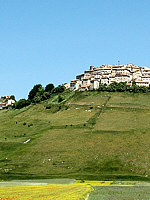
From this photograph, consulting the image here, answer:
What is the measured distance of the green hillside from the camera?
78938 mm

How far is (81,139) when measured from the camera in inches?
4154

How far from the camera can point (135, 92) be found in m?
166

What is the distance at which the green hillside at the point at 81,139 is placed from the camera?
78.9 meters

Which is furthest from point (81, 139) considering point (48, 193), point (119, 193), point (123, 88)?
point (123, 88)

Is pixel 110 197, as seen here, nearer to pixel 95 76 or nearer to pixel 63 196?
pixel 63 196

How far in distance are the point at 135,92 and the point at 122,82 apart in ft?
57.9

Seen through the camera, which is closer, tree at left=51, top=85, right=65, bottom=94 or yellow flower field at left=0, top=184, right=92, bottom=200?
yellow flower field at left=0, top=184, right=92, bottom=200

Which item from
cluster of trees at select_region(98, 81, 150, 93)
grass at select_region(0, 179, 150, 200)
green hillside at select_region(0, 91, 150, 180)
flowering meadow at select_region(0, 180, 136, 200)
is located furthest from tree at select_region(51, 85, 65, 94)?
grass at select_region(0, 179, 150, 200)

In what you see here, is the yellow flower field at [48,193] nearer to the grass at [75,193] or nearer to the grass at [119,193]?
the grass at [75,193]

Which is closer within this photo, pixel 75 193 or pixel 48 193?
pixel 48 193

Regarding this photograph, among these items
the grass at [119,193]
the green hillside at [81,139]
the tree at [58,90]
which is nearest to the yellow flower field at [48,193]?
the grass at [119,193]

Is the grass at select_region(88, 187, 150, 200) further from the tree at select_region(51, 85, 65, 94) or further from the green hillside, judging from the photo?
the tree at select_region(51, 85, 65, 94)

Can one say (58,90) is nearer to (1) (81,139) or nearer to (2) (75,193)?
(1) (81,139)

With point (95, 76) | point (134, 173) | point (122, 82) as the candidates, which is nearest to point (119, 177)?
point (134, 173)
